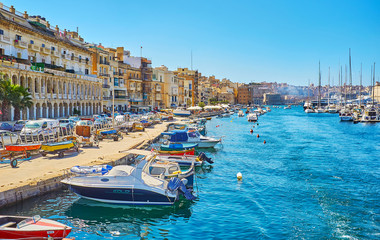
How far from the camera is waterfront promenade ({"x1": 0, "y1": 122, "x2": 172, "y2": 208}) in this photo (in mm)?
18938

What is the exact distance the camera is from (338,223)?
61.1 feet

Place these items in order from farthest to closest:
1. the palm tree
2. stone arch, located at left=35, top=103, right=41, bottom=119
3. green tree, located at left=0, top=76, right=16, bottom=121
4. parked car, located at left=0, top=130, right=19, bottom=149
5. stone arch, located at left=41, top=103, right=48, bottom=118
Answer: stone arch, located at left=41, top=103, right=48, bottom=118 < stone arch, located at left=35, top=103, right=41, bottom=119 < the palm tree < green tree, located at left=0, top=76, right=16, bottom=121 < parked car, located at left=0, top=130, right=19, bottom=149

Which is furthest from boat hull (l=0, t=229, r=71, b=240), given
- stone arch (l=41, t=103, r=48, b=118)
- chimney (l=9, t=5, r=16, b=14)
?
chimney (l=9, t=5, r=16, b=14)

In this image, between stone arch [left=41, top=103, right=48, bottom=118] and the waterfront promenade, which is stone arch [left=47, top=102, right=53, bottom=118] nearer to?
stone arch [left=41, top=103, right=48, bottom=118]

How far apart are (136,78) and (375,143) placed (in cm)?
6476

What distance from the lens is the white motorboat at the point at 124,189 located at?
1995cm

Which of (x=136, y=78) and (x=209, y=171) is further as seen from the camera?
(x=136, y=78)

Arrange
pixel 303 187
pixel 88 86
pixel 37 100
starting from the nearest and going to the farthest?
pixel 303 187
pixel 37 100
pixel 88 86

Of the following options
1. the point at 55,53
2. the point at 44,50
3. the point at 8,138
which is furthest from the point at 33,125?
the point at 55,53

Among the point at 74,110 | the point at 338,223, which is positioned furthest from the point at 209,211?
the point at 74,110

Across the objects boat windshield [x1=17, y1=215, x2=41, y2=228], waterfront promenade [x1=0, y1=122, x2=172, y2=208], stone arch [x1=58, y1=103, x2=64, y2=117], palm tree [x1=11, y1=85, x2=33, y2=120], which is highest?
palm tree [x1=11, y1=85, x2=33, y2=120]

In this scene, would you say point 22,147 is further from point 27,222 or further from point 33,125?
point 27,222

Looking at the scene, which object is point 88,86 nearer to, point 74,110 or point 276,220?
point 74,110

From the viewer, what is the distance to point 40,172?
2284 centimetres
